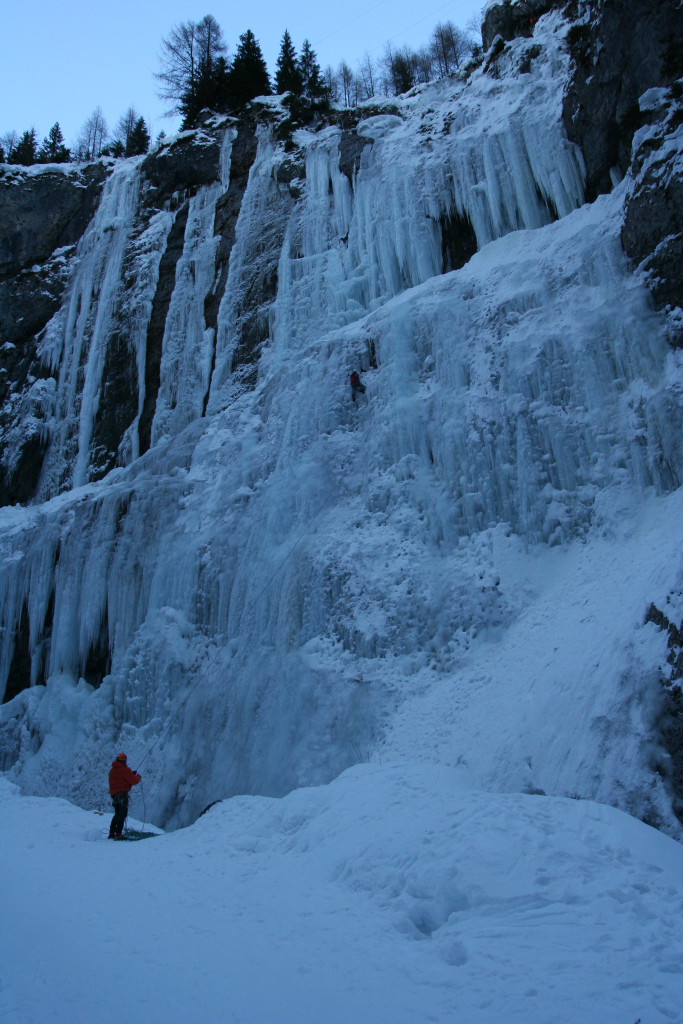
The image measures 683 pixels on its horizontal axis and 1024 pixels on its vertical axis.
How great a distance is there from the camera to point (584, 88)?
16125 mm

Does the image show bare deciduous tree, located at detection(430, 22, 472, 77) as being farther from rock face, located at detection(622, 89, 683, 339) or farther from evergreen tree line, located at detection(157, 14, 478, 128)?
rock face, located at detection(622, 89, 683, 339)

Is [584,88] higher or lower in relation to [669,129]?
higher

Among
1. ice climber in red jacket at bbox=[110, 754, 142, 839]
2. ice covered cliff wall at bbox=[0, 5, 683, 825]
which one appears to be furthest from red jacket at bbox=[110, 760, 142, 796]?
ice covered cliff wall at bbox=[0, 5, 683, 825]

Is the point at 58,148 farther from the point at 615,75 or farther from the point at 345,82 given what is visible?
the point at 615,75

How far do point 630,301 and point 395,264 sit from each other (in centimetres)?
825

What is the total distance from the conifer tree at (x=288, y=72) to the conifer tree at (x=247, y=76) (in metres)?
0.81

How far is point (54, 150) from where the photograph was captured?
132ft

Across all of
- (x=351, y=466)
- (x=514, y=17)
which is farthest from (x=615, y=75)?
(x=351, y=466)

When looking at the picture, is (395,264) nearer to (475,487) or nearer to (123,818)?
(475,487)

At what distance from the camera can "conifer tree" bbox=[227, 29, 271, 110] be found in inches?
1184

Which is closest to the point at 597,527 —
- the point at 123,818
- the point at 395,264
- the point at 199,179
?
the point at 123,818

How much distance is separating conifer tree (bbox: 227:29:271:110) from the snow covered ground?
101ft

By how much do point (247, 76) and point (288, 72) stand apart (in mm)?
2361

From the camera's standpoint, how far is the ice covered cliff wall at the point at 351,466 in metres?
11.7
